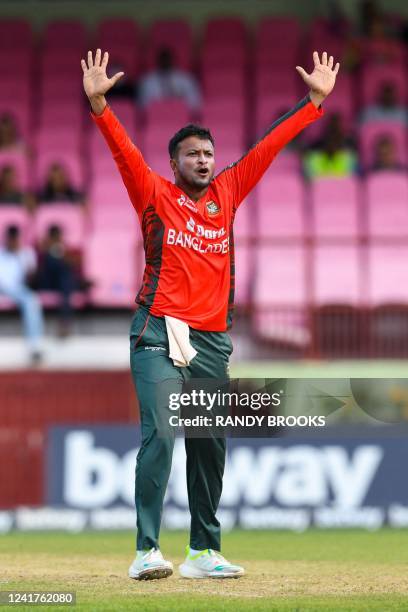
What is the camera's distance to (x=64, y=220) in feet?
49.1

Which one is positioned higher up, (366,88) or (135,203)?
(366,88)

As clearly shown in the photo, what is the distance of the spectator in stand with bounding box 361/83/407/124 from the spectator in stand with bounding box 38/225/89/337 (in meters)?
4.58

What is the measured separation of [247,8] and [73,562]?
489 inches

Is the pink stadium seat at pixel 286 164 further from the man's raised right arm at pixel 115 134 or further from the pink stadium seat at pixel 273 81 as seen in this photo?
the man's raised right arm at pixel 115 134

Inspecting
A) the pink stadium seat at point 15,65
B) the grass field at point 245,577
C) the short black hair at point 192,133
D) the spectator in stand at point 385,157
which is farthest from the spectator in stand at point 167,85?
the short black hair at point 192,133

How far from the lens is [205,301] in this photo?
6.56 m

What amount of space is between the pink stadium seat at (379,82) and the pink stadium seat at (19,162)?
14.5 ft

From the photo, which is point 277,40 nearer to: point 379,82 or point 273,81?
point 273,81

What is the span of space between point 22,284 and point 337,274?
132 inches

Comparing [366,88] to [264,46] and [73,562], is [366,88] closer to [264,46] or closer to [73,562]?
[264,46]

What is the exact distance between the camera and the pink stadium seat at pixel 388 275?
535 inches

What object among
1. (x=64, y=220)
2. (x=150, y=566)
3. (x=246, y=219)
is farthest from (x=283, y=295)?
(x=150, y=566)

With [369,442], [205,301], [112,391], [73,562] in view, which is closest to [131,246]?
[112,391]

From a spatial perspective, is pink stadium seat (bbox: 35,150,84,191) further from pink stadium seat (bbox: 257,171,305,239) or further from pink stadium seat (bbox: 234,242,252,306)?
pink stadium seat (bbox: 234,242,252,306)
